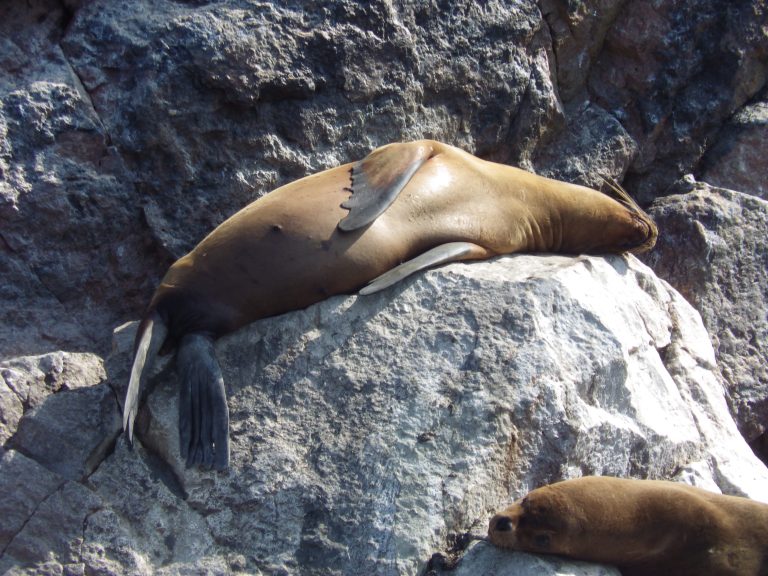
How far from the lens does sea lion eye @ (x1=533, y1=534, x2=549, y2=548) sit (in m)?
2.94

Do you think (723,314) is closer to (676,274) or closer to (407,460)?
(676,274)

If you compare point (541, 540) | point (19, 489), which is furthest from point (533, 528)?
point (19, 489)

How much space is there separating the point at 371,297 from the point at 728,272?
105 inches

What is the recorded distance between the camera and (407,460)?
3189 mm

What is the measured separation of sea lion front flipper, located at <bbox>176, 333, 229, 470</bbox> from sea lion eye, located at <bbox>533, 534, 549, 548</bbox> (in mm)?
1117

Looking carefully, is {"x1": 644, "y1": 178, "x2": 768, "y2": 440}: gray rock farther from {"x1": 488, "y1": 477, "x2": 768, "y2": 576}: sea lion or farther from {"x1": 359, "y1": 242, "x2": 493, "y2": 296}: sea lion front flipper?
{"x1": 488, "y1": 477, "x2": 768, "y2": 576}: sea lion

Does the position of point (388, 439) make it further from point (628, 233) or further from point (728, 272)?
point (728, 272)

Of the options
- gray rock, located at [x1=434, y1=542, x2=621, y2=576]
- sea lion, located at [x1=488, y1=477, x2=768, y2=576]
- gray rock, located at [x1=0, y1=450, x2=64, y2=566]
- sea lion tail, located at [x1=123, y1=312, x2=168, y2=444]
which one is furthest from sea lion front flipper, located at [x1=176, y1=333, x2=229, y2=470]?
sea lion, located at [x1=488, y1=477, x2=768, y2=576]

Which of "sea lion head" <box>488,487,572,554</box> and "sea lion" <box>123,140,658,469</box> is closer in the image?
"sea lion head" <box>488,487,572,554</box>

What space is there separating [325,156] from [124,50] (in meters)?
1.14

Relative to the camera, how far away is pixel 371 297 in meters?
3.70

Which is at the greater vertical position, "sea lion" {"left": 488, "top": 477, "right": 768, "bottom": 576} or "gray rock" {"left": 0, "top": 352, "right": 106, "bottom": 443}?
"sea lion" {"left": 488, "top": 477, "right": 768, "bottom": 576}

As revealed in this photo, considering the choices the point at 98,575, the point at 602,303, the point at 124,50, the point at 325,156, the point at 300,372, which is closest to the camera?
the point at 98,575

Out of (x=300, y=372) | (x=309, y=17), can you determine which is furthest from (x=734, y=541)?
(x=309, y=17)
